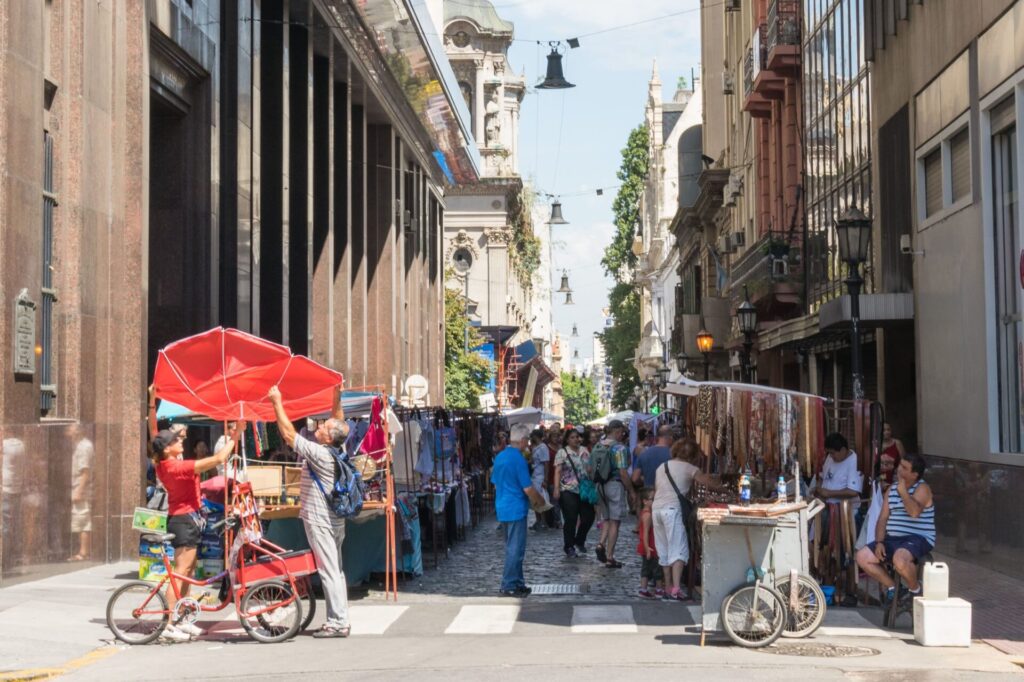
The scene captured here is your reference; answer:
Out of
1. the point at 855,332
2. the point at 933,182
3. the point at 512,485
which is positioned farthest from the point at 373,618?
the point at 933,182

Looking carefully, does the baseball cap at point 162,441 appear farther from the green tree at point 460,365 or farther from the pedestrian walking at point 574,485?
the green tree at point 460,365

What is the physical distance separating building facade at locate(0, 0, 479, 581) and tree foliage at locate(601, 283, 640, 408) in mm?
59872

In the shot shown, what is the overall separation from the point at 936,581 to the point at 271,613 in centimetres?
561

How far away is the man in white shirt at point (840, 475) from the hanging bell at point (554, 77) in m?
18.5

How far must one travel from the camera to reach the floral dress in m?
20.5

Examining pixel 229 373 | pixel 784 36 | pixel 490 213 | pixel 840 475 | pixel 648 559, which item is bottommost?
pixel 648 559

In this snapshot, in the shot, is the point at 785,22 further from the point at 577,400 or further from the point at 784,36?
the point at 577,400

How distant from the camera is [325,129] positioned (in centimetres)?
3534

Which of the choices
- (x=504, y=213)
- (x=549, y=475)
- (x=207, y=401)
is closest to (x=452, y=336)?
(x=504, y=213)

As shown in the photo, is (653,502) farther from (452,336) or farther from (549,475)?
(452,336)

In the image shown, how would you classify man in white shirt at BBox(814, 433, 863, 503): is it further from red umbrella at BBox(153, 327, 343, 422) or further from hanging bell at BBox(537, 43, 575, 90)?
hanging bell at BBox(537, 43, 575, 90)

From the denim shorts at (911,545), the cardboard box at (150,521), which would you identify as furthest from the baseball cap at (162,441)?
the denim shorts at (911,545)

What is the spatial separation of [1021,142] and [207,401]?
31.1 ft

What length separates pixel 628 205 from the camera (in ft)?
315
